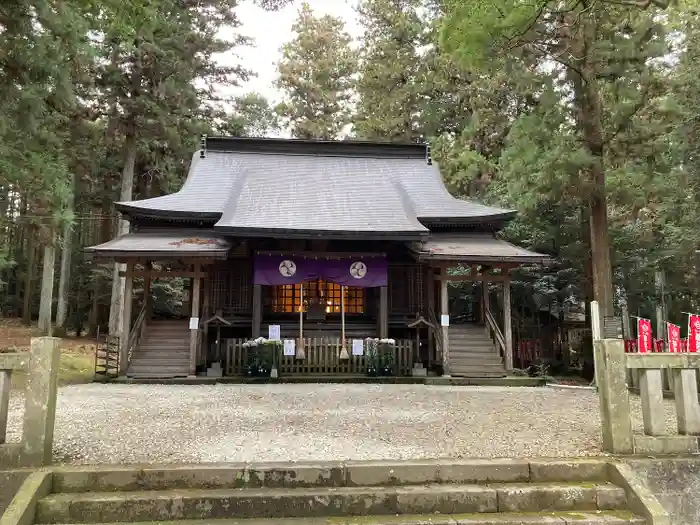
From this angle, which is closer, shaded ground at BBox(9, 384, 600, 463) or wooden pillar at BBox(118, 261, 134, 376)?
shaded ground at BBox(9, 384, 600, 463)

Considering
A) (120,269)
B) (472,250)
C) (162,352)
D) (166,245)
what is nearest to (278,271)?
(166,245)

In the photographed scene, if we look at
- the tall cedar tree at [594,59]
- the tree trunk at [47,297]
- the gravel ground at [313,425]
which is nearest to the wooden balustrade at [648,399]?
the gravel ground at [313,425]

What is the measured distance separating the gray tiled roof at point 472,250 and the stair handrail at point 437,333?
1719 millimetres

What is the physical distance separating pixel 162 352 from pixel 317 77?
2226cm

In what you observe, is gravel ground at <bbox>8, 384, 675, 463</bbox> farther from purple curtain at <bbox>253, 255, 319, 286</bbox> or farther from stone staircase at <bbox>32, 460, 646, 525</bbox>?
purple curtain at <bbox>253, 255, 319, 286</bbox>

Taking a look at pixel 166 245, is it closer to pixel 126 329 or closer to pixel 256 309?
pixel 126 329

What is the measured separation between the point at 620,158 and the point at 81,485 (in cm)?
1084

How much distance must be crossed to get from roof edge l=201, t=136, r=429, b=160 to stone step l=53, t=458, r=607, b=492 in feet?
43.2

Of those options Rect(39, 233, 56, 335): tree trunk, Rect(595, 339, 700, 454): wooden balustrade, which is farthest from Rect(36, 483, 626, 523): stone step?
Rect(39, 233, 56, 335): tree trunk

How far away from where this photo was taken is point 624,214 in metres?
17.5

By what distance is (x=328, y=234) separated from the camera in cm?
1108

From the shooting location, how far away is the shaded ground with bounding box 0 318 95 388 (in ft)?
35.1

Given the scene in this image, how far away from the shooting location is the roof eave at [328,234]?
35.4 ft

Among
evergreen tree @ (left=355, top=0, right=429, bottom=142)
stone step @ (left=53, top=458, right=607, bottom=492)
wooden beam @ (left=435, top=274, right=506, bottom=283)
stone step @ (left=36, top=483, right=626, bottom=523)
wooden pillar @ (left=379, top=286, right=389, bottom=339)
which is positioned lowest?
stone step @ (left=36, top=483, right=626, bottom=523)
